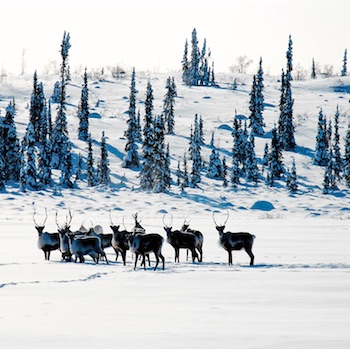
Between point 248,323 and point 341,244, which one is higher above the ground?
point 248,323

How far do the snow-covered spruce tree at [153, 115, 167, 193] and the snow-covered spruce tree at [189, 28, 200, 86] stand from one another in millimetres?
72883

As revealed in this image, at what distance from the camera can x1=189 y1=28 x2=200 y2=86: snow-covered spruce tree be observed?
13438 centimetres

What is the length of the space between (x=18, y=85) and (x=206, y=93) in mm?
44670

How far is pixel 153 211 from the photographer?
43.2 metres

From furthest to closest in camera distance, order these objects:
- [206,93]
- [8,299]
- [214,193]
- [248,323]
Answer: [206,93]
[214,193]
[8,299]
[248,323]

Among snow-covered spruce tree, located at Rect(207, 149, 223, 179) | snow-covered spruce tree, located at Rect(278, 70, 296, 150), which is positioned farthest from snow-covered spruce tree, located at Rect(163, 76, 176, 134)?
snow-covered spruce tree, located at Rect(207, 149, 223, 179)

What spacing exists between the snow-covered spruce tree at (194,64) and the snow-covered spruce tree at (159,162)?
72.9 m

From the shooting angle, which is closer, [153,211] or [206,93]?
[153,211]

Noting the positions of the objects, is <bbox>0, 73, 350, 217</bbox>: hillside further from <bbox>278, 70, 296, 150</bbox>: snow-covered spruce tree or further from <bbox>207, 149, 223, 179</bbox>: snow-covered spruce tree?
<bbox>278, 70, 296, 150</bbox>: snow-covered spruce tree

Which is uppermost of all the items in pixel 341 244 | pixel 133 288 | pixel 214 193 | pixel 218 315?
pixel 218 315

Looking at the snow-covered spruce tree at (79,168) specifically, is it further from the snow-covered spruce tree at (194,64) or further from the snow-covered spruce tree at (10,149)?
the snow-covered spruce tree at (194,64)

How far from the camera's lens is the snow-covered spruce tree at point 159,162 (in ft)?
181

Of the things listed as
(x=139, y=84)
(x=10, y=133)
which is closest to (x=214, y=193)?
(x=10, y=133)

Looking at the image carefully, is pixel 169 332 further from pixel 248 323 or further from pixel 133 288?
pixel 133 288
